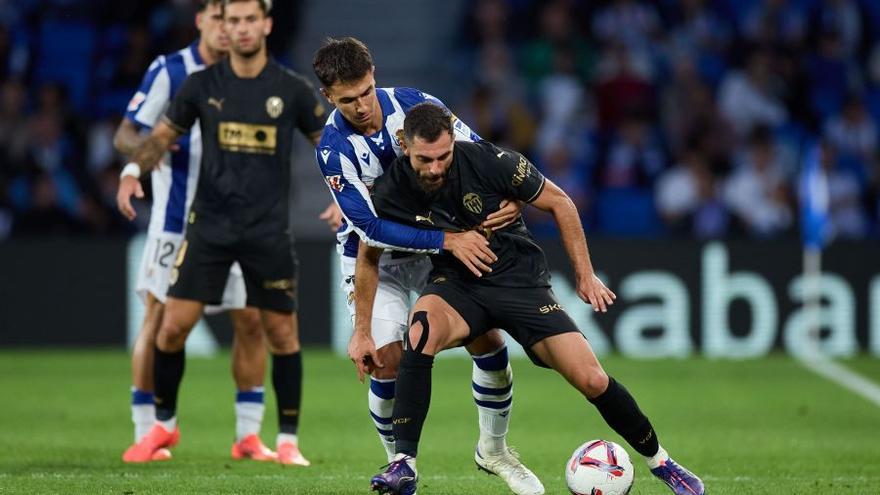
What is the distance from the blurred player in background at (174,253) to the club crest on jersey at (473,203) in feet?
7.16

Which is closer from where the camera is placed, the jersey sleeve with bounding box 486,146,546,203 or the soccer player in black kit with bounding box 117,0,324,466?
the jersey sleeve with bounding box 486,146,546,203

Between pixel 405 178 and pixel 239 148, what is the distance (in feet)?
5.39

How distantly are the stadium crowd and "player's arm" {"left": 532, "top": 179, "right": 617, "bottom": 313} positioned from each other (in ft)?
29.9

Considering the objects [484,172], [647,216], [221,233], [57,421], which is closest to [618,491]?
[484,172]

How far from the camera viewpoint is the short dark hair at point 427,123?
20.9ft

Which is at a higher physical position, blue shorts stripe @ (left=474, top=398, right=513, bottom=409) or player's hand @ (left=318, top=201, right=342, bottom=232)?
player's hand @ (left=318, top=201, right=342, bottom=232)

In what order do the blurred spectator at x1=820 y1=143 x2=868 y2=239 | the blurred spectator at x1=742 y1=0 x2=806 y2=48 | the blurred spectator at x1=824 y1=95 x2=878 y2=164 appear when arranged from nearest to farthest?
the blurred spectator at x1=820 y1=143 x2=868 y2=239
the blurred spectator at x1=824 y1=95 x2=878 y2=164
the blurred spectator at x1=742 y1=0 x2=806 y2=48

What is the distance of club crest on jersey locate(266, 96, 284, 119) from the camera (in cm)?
806

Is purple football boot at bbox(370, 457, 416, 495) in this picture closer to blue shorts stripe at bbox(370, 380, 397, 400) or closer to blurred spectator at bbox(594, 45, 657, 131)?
blue shorts stripe at bbox(370, 380, 397, 400)

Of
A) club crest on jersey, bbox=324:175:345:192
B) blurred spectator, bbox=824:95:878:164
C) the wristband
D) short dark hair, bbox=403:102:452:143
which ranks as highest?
blurred spectator, bbox=824:95:878:164

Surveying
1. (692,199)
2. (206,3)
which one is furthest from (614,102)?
(206,3)

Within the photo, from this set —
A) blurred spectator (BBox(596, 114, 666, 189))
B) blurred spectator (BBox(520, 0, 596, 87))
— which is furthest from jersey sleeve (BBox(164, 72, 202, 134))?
blurred spectator (BBox(520, 0, 596, 87))

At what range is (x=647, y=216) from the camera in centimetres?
1605

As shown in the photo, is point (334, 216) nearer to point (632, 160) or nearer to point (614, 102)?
point (632, 160)
